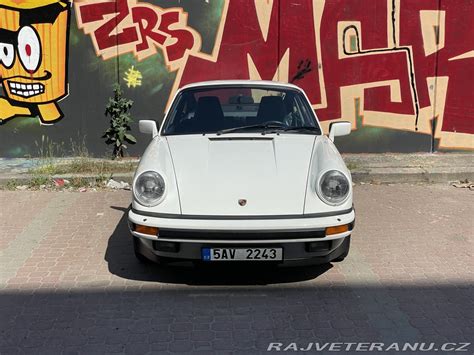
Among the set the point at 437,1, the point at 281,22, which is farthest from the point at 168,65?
the point at 437,1

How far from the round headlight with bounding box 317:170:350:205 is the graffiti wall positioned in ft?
16.2

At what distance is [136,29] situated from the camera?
8.25 metres

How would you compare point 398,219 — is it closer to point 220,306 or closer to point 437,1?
point 220,306

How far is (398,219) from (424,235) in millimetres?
546

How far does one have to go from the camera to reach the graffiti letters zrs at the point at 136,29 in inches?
322

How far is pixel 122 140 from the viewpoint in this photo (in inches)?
329

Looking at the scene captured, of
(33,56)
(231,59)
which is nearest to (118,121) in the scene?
(33,56)

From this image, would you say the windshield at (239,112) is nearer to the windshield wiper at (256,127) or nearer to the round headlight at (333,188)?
the windshield wiper at (256,127)

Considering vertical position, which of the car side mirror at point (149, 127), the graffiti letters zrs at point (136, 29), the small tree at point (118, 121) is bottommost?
the small tree at point (118, 121)

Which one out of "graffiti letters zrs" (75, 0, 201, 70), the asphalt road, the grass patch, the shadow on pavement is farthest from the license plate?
"graffiti letters zrs" (75, 0, 201, 70)

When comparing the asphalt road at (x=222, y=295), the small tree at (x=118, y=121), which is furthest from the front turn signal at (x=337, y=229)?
the small tree at (x=118, y=121)

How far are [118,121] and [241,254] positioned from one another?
5.29 m

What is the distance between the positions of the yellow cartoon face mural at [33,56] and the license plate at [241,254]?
5747 mm

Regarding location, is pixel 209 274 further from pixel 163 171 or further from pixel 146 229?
pixel 163 171
